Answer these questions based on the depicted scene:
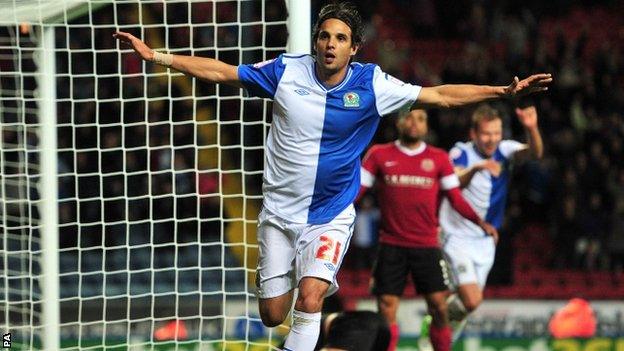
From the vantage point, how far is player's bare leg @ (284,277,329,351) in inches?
242

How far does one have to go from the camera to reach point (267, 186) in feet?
21.6

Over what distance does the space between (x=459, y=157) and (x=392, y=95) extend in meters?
3.57

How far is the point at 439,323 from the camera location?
901 centimetres

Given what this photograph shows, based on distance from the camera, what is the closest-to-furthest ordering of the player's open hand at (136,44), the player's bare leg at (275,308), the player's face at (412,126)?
the player's open hand at (136,44)
the player's bare leg at (275,308)
the player's face at (412,126)

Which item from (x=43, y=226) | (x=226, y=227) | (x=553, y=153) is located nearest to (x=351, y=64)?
(x=43, y=226)

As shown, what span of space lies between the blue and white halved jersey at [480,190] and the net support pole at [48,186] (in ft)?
11.2

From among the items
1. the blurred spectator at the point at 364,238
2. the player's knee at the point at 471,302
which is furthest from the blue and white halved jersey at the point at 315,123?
the blurred spectator at the point at 364,238

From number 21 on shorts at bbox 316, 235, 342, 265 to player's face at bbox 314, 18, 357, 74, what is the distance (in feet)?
3.00

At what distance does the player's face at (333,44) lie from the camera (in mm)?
6172

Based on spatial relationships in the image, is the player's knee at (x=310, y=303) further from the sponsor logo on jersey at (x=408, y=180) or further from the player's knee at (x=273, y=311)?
the sponsor logo on jersey at (x=408, y=180)

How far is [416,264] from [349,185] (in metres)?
2.66

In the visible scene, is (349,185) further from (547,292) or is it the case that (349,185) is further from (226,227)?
(226,227)

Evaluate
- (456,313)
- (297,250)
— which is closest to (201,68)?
(297,250)

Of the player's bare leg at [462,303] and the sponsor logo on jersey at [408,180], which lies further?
the player's bare leg at [462,303]
